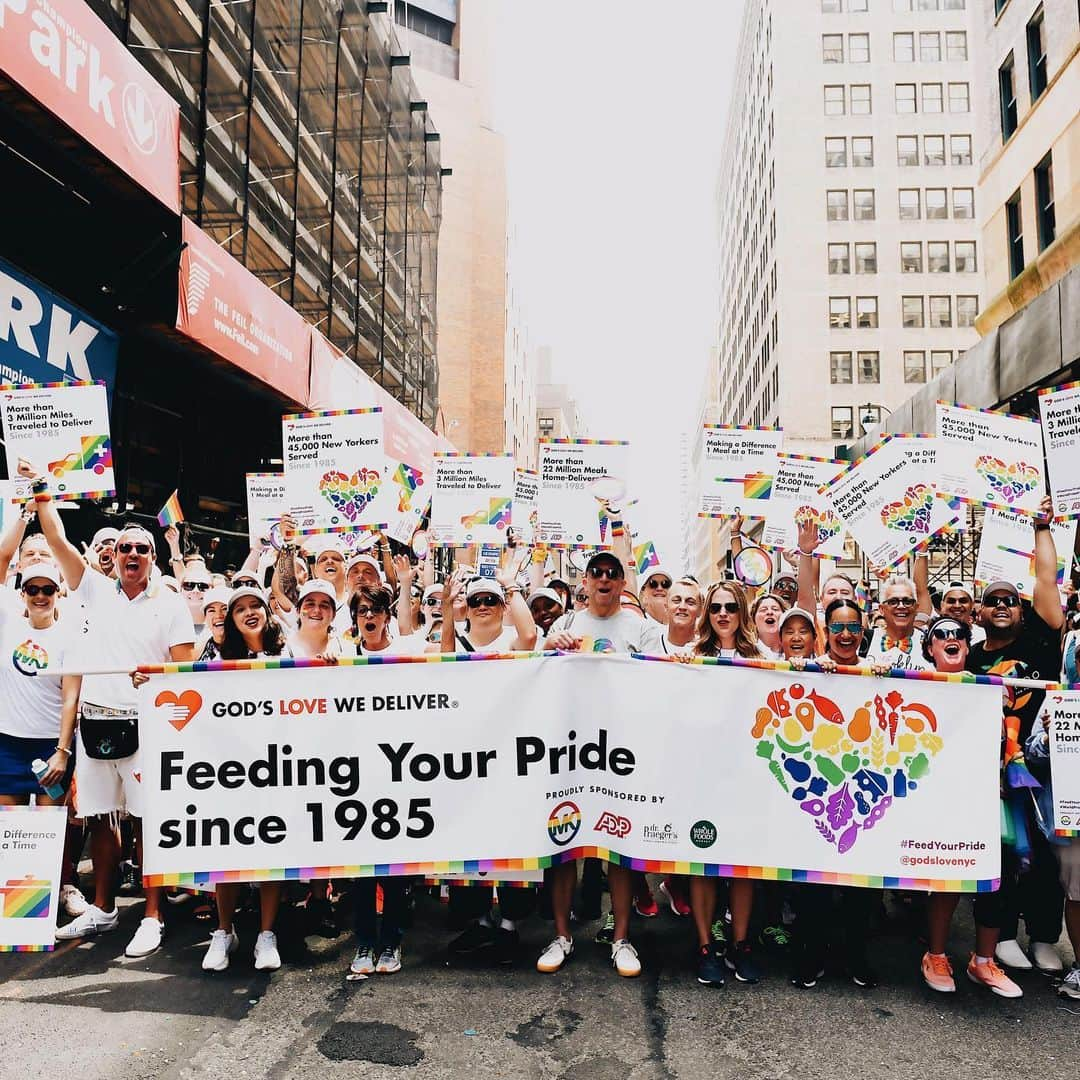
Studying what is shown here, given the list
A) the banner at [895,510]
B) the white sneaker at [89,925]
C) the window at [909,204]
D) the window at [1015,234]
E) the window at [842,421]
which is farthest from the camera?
the window at [909,204]

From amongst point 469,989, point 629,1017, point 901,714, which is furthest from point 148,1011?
point 901,714

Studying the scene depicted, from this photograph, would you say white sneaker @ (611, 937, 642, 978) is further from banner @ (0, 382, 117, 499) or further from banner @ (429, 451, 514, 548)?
banner @ (429, 451, 514, 548)

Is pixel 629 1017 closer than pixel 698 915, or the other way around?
pixel 629 1017

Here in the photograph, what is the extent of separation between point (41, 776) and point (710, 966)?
142 inches

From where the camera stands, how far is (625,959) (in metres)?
4.68

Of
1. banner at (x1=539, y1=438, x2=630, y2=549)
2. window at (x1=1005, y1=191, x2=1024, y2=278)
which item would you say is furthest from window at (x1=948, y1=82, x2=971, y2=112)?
banner at (x1=539, y1=438, x2=630, y2=549)

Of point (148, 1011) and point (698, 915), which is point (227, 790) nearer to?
point (148, 1011)

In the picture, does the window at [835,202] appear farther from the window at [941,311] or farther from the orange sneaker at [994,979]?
the orange sneaker at [994,979]

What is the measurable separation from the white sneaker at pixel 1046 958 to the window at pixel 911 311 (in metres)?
56.3

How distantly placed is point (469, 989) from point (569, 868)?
0.77 meters

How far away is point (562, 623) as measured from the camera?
5.27 m

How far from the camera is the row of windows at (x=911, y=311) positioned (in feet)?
182

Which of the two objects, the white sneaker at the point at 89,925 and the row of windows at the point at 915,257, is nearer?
the white sneaker at the point at 89,925

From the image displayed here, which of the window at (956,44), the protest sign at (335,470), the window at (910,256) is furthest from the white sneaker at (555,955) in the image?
the window at (956,44)
